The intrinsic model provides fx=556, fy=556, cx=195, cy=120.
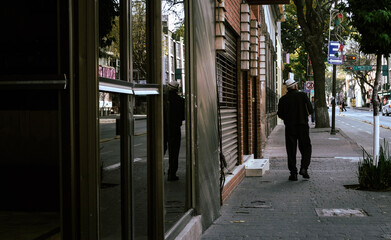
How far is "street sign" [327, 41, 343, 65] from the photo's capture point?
2433cm

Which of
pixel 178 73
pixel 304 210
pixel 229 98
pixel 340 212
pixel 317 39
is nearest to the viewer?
pixel 178 73

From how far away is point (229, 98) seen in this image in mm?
10109

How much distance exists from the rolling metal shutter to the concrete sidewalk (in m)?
0.69

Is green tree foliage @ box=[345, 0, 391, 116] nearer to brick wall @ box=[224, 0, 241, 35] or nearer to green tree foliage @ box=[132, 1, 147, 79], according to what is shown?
brick wall @ box=[224, 0, 241, 35]

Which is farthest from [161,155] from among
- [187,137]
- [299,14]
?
[299,14]

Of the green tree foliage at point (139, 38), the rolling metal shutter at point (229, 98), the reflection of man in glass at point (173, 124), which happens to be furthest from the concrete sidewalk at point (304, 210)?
the green tree foliage at point (139, 38)

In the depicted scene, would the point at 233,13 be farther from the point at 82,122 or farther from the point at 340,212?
the point at 82,122

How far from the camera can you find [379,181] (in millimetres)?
9141

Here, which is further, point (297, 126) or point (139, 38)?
point (297, 126)

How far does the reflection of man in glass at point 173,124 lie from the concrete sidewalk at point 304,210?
156 cm

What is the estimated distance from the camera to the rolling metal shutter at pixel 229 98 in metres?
9.10

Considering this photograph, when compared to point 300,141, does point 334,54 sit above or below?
above

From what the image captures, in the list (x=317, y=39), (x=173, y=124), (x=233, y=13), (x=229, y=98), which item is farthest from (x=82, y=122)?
(x=317, y=39)

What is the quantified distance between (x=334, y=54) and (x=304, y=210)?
59.5 ft
